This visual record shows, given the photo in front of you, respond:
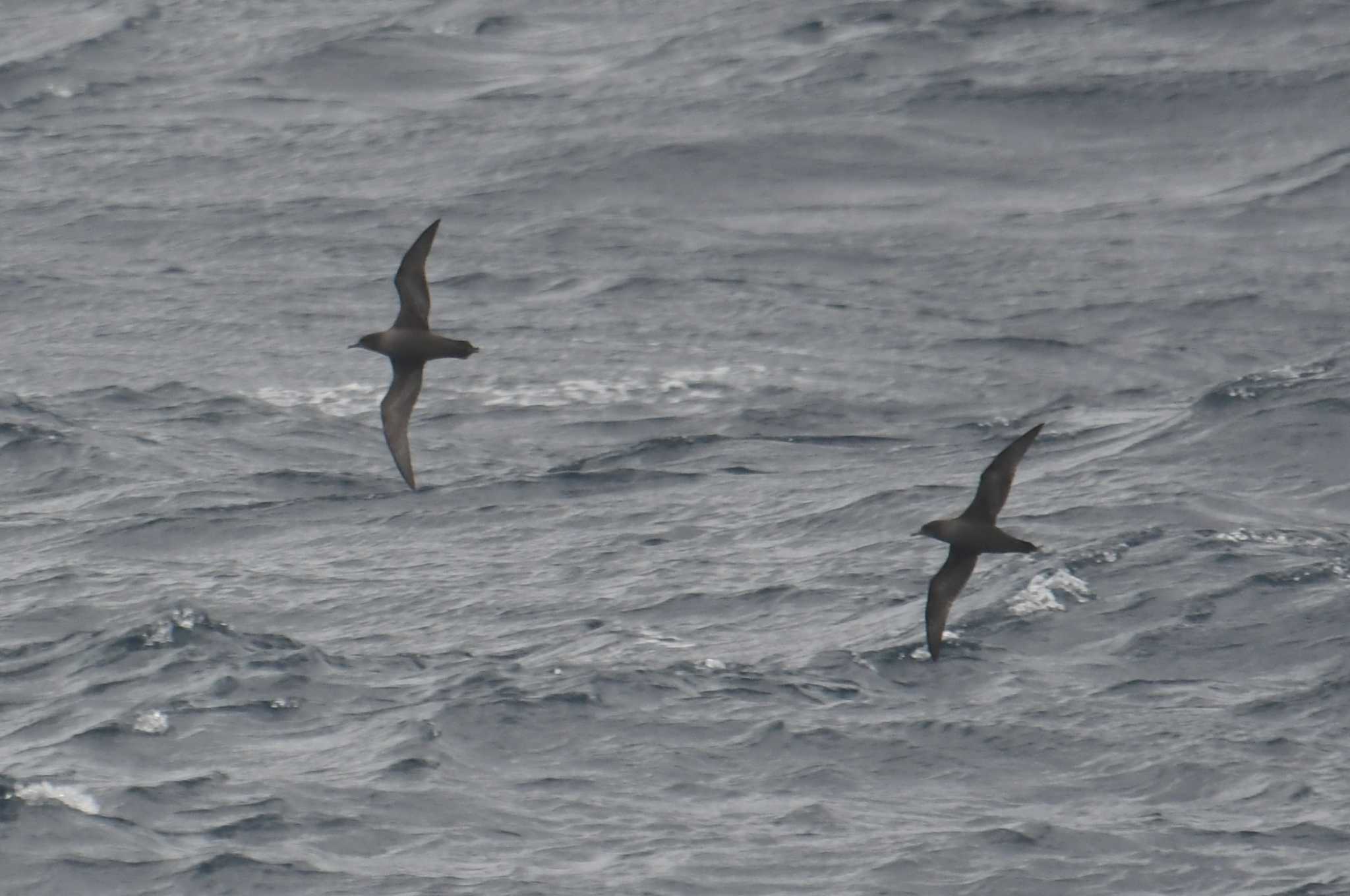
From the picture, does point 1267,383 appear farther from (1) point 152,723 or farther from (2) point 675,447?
(1) point 152,723

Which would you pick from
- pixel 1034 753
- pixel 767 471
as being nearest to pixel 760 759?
pixel 1034 753

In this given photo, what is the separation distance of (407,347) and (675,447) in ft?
30.9

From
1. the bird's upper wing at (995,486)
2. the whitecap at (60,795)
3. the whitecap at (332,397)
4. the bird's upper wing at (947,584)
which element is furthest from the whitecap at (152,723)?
the whitecap at (332,397)

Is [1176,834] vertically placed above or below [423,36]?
below

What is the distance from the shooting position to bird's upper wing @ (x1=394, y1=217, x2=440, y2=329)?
634 inches

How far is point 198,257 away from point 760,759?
14.1 meters

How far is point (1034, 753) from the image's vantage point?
19.6 meters

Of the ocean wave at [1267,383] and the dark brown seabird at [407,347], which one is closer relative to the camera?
the dark brown seabird at [407,347]

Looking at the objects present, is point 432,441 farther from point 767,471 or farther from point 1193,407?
point 1193,407

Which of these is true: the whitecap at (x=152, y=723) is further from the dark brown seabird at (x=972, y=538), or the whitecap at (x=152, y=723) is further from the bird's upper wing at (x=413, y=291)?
the dark brown seabird at (x=972, y=538)

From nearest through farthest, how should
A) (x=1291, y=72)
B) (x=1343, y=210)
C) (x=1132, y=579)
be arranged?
(x=1132, y=579) → (x=1343, y=210) → (x=1291, y=72)

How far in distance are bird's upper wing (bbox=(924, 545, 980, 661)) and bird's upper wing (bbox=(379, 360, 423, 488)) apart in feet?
10.00

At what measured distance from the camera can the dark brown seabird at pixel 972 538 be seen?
605 inches

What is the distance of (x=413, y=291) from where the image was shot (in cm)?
1634
